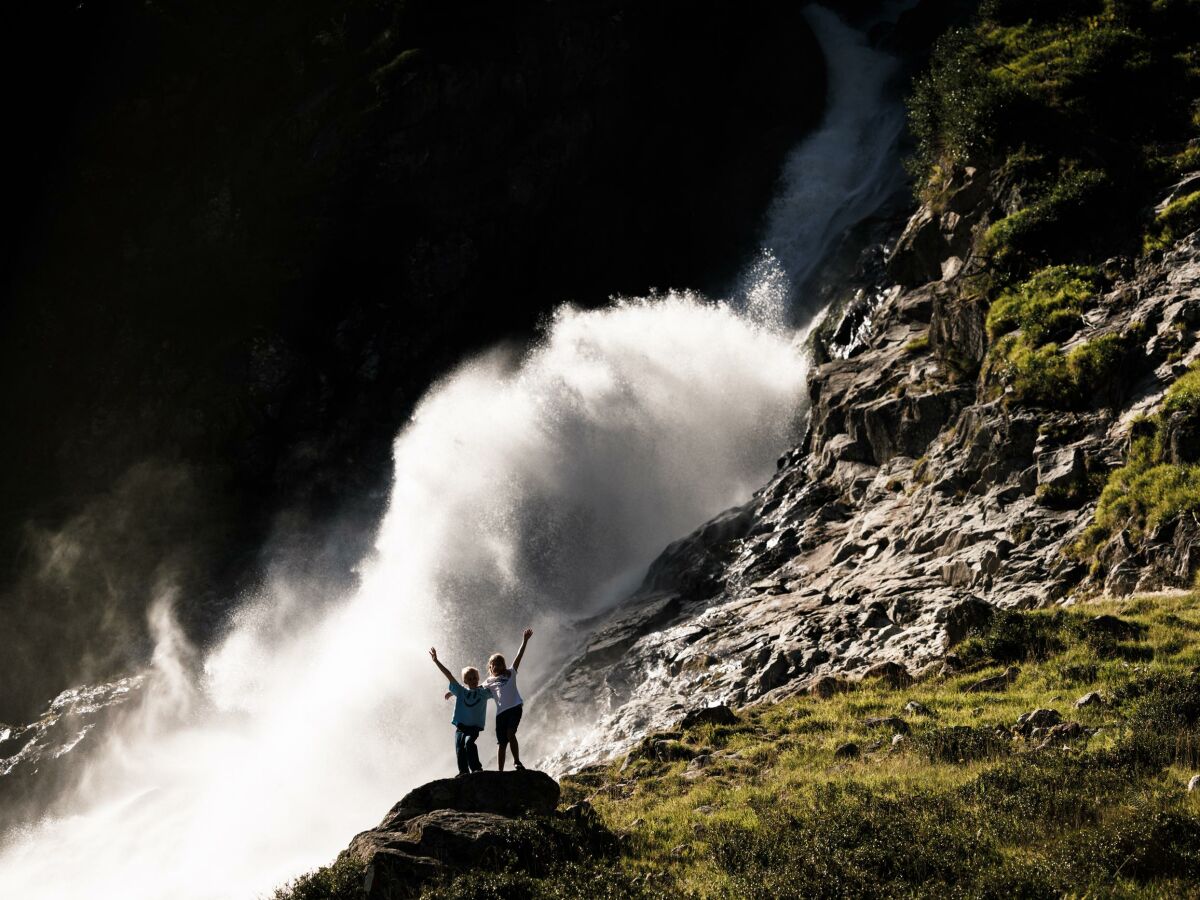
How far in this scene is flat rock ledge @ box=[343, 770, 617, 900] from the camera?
8.49 m

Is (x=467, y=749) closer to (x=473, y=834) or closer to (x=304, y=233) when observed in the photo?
(x=473, y=834)

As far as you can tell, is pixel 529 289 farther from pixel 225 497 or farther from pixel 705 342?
pixel 225 497

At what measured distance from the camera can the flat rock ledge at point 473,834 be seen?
27.9 feet

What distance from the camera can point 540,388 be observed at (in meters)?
37.8

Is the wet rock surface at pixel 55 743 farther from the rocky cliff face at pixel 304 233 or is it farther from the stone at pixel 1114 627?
the stone at pixel 1114 627

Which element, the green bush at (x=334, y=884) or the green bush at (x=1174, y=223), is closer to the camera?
the green bush at (x=334, y=884)

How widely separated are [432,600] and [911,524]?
59.9ft

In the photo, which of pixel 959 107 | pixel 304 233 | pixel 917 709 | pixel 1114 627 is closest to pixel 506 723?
pixel 917 709

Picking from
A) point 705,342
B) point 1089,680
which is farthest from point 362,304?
point 1089,680

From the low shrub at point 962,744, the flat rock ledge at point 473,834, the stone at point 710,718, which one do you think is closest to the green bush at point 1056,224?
the stone at point 710,718

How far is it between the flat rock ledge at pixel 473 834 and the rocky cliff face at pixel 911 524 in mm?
6614

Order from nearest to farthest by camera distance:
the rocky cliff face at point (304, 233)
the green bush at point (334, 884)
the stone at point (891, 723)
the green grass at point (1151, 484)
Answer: the green bush at point (334, 884) < the stone at point (891, 723) < the green grass at point (1151, 484) < the rocky cliff face at point (304, 233)

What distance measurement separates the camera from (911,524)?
2005 cm

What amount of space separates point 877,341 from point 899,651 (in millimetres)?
14977
